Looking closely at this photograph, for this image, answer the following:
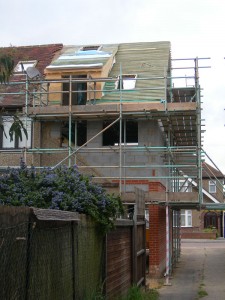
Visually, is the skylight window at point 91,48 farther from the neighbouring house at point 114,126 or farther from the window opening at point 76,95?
the window opening at point 76,95

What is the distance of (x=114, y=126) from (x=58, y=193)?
11152 mm

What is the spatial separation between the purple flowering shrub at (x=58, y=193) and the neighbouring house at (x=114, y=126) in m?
7.42

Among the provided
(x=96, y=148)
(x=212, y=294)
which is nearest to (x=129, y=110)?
(x=96, y=148)

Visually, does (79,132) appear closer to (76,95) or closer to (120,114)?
(76,95)

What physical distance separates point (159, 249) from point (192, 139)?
5.91m

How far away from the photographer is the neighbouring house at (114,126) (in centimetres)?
1767

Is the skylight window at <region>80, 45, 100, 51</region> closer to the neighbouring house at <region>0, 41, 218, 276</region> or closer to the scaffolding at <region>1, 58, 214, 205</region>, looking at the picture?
the neighbouring house at <region>0, 41, 218, 276</region>

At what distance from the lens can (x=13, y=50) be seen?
2425 centimetres

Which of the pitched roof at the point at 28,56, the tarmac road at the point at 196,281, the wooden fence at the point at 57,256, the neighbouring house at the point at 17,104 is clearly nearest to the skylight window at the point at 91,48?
the pitched roof at the point at 28,56

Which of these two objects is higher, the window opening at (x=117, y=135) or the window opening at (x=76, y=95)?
the window opening at (x=76, y=95)

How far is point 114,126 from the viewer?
19.3 meters

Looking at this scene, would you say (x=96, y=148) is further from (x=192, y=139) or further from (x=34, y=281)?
(x=34, y=281)

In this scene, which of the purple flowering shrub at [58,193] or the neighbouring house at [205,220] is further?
the neighbouring house at [205,220]

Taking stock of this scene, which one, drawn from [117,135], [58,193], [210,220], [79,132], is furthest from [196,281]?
[210,220]
